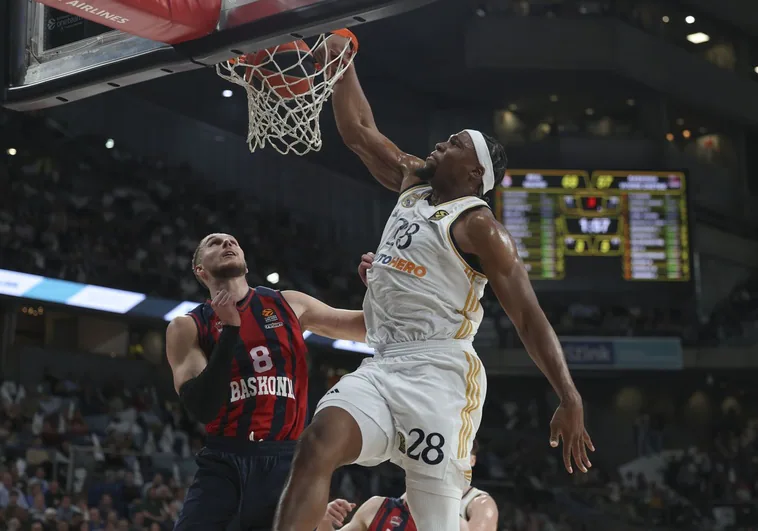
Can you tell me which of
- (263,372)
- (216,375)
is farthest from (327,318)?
(216,375)

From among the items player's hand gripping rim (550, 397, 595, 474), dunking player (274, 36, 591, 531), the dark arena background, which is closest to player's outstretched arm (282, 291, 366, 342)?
dunking player (274, 36, 591, 531)

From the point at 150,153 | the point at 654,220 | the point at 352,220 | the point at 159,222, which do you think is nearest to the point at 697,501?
the point at 654,220

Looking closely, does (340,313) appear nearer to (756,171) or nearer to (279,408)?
(279,408)

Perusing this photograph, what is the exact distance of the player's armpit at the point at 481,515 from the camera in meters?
5.46

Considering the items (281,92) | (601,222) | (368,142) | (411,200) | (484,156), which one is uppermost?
(601,222)

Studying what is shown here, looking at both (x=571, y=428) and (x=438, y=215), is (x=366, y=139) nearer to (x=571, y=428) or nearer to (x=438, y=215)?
(x=438, y=215)

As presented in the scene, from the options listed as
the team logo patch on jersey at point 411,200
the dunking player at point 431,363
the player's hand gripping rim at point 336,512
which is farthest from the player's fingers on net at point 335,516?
the team logo patch on jersey at point 411,200

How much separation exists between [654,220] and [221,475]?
13.8 metres

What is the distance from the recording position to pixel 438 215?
3.97m

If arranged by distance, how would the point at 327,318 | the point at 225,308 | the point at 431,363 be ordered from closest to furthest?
1. the point at 431,363
2. the point at 225,308
3. the point at 327,318

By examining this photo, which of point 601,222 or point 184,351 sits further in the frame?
point 601,222

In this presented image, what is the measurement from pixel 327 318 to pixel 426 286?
1.11 meters

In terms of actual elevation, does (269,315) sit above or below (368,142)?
below

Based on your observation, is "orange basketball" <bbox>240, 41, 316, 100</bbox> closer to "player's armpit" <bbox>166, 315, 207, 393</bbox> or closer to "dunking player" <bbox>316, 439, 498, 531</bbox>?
"player's armpit" <bbox>166, 315, 207, 393</bbox>
